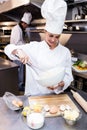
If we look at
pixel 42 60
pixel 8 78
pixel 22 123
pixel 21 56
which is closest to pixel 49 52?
pixel 42 60

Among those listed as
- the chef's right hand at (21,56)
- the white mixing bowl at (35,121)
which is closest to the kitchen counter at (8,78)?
the chef's right hand at (21,56)

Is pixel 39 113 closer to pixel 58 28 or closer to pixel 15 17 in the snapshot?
pixel 58 28

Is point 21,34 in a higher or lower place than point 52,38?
lower

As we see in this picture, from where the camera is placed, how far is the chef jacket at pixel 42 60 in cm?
164

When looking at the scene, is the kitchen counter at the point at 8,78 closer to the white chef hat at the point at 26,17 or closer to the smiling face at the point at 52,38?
the smiling face at the point at 52,38

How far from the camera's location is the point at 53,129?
3.60ft

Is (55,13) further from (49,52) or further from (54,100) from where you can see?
(54,100)

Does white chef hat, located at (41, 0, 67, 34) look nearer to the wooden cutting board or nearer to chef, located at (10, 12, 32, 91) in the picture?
the wooden cutting board

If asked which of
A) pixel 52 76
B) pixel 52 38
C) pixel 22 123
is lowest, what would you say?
pixel 22 123

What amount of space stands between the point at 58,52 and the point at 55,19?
296mm

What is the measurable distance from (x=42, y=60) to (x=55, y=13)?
41 centimetres

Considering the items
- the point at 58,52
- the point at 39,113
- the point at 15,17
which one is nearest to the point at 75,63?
the point at 58,52

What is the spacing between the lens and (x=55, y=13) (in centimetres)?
150

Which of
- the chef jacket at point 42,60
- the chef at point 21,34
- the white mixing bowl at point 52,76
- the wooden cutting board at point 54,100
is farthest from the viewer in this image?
the chef at point 21,34
